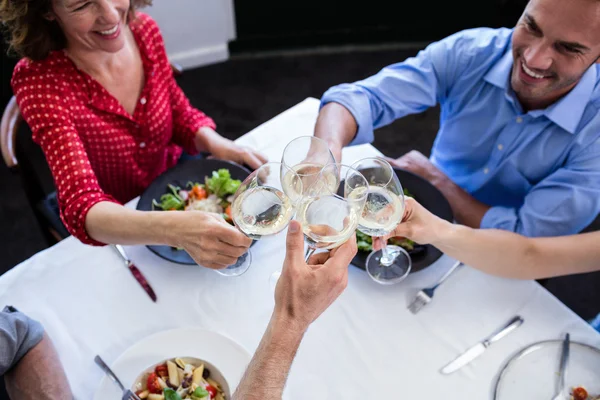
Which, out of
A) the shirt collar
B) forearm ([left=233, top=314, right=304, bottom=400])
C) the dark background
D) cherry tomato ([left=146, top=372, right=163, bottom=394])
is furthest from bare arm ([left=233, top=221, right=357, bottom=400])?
the dark background

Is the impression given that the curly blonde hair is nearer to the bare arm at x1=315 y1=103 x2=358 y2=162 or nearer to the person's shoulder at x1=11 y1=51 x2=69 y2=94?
the person's shoulder at x1=11 y1=51 x2=69 y2=94

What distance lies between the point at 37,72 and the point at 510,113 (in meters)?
1.62

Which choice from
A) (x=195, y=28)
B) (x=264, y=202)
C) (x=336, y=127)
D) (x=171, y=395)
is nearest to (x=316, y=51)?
(x=195, y=28)

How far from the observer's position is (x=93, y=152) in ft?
5.91

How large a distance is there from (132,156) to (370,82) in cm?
94

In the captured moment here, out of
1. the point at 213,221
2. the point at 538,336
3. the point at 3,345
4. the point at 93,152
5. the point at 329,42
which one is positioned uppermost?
the point at 213,221

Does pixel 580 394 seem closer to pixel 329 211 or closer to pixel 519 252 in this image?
pixel 519 252

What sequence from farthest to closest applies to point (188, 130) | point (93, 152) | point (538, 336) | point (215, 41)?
point (215, 41) < point (188, 130) < point (93, 152) < point (538, 336)

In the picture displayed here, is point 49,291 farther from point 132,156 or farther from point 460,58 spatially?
point 460,58

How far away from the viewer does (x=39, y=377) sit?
126 cm

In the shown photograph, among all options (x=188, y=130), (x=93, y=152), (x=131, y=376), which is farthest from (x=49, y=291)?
(x=188, y=130)

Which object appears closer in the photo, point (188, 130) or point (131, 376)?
point (131, 376)

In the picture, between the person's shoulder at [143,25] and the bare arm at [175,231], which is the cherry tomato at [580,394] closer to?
the bare arm at [175,231]

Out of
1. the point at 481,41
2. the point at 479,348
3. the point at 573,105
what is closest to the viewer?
the point at 479,348
